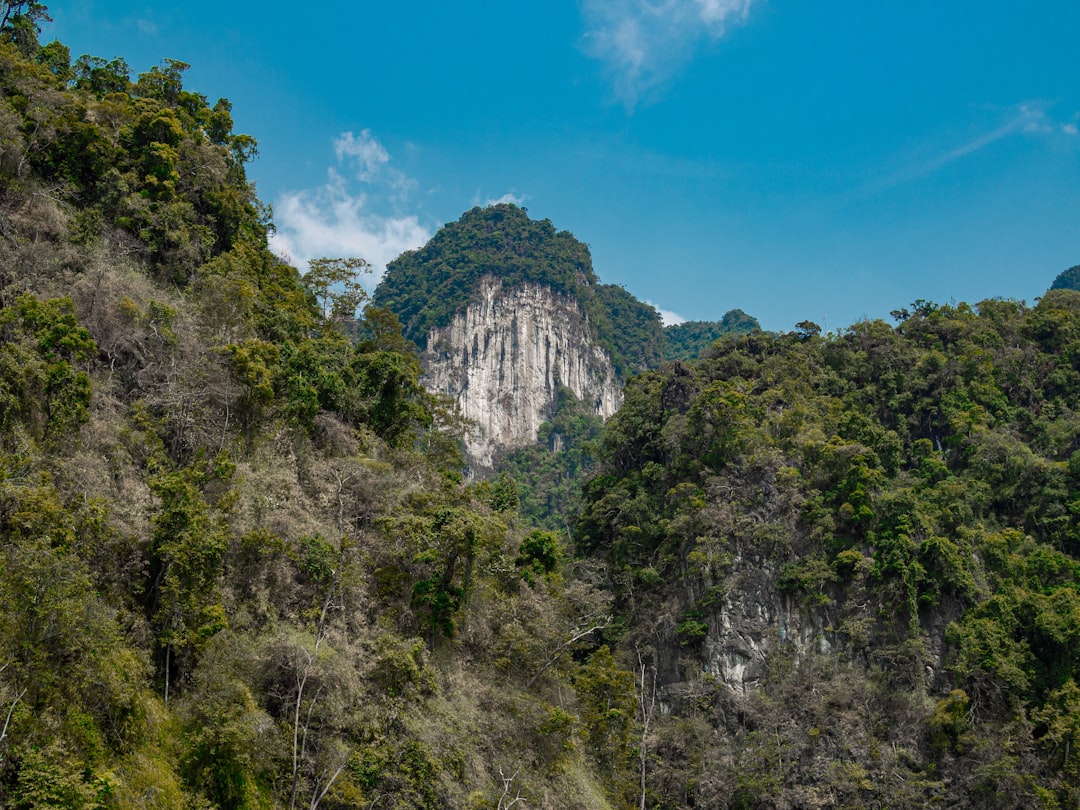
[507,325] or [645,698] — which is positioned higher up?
[507,325]

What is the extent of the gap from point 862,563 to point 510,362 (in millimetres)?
56706

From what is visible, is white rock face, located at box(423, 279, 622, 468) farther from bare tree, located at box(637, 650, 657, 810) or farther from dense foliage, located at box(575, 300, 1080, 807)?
bare tree, located at box(637, 650, 657, 810)

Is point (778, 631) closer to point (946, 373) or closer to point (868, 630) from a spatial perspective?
point (868, 630)

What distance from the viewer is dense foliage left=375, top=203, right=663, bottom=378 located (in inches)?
3361

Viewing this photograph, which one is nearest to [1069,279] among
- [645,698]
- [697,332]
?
[697,332]

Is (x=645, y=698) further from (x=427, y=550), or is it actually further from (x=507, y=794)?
(x=427, y=550)

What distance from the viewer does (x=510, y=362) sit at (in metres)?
82.5

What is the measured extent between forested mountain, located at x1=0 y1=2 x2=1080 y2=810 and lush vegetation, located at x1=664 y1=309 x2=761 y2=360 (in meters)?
60.3

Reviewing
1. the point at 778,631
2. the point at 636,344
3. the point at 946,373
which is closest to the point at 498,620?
the point at 778,631

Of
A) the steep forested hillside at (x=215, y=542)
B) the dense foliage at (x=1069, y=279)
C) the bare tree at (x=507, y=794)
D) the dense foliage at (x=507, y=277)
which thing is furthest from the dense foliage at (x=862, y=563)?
the dense foliage at (x=507, y=277)

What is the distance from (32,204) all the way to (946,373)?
110ft

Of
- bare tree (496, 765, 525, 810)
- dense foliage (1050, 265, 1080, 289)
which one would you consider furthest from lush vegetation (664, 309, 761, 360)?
bare tree (496, 765, 525, 810)

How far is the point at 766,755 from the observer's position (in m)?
25.3

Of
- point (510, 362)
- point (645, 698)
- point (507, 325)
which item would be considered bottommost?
point (645, 698)
